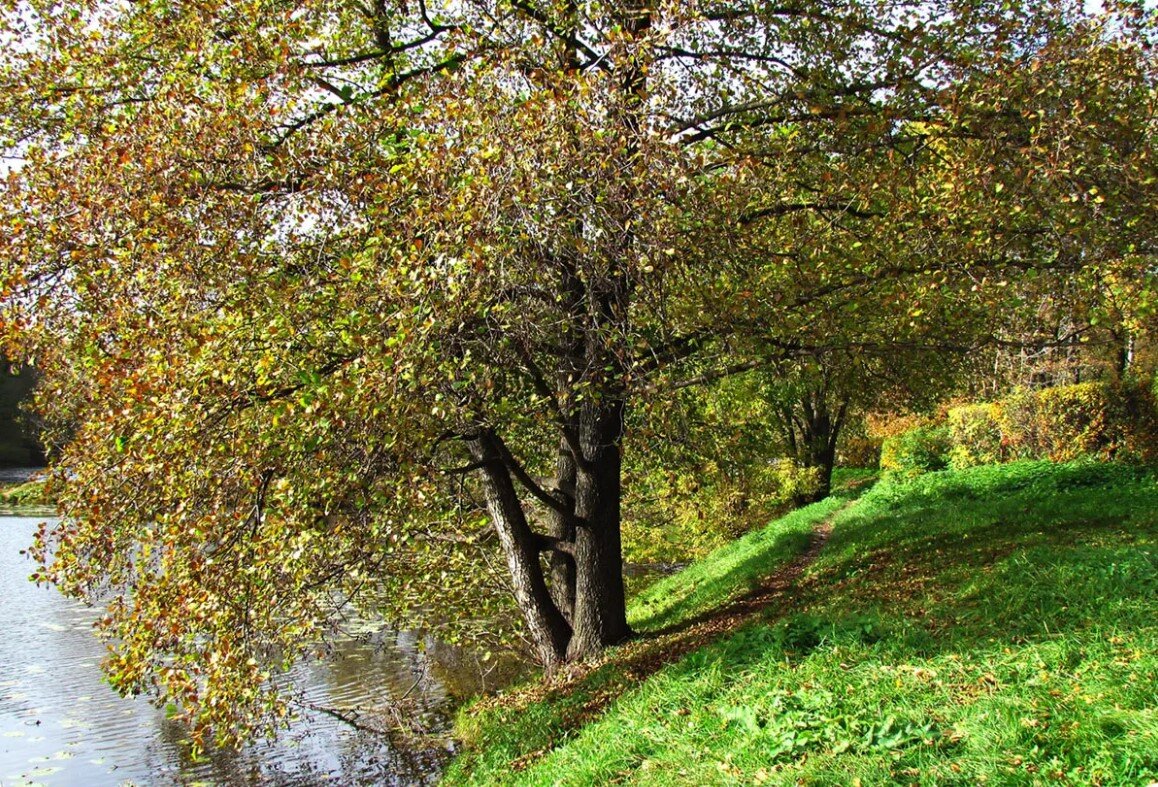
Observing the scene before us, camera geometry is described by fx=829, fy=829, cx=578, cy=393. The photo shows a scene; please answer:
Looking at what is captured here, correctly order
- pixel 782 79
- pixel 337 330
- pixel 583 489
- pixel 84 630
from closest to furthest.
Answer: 1. pixel 337 330
2. pixel 782 79
3. pixel 583 489
4. pixel 84 630

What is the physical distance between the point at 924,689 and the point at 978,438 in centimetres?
1673

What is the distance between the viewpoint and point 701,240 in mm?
6492

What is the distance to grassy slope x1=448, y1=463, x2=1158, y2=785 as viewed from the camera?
445 centimetres

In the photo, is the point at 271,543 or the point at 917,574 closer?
the point at 271,543

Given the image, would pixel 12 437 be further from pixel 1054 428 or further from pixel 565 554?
pixel 1054 428

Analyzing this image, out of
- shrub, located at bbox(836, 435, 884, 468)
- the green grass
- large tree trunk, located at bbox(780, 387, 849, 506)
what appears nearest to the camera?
the green grass

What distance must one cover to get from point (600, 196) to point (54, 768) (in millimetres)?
9926

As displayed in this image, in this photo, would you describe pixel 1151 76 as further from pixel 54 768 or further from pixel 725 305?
pixel 54 768

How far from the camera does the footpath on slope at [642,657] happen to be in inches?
307

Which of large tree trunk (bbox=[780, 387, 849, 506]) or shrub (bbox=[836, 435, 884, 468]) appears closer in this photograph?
large tree trunk (bbox=[780, 387, 849, 506])

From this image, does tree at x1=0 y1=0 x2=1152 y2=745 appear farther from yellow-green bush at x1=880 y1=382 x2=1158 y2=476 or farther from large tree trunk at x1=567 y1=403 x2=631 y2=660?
yellow-green bush at x1=880 y1=382 x2=1158 y2=476

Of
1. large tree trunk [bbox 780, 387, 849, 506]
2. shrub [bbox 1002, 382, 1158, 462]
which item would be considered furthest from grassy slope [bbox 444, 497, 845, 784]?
large tree trunk [bbox 780, 387, 849, 506]

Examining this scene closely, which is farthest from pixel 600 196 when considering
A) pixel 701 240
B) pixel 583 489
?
pixel 583 489

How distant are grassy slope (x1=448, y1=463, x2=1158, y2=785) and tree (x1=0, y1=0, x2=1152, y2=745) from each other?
7.65ft
